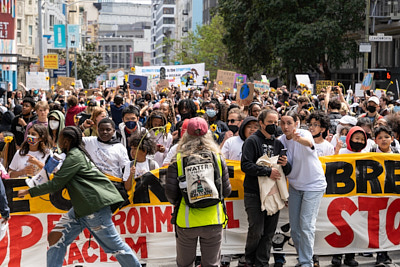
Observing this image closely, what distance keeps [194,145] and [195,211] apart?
0.57m

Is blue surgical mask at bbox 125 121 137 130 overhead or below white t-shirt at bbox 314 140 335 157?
overhead

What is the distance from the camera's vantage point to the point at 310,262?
7.16m

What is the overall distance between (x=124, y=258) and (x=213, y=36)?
55857 millimetres

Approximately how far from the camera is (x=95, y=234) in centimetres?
637

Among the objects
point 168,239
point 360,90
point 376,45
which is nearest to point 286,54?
point 376,45

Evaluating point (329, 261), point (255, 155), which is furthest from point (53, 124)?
point (329, 261)

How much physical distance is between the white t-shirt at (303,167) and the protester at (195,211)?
4.34ft

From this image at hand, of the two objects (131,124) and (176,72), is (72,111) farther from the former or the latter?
(176,72)

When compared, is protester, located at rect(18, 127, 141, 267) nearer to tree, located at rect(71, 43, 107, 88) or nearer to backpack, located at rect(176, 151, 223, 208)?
backpack, located at rect(176, 151, 223, 208)

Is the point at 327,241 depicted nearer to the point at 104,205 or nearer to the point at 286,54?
the point at 104,205

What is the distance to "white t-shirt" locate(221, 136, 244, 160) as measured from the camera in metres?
7.85

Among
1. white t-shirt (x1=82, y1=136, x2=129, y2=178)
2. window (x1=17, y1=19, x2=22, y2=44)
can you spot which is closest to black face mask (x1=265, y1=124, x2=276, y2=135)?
white t-shirt (x1=82, y1=136, x2=129, y2=178)

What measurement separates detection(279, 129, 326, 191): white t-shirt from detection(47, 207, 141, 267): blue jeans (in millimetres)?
1922

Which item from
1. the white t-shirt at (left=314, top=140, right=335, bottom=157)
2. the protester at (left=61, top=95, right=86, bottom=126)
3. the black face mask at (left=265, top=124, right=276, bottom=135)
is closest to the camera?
the black face mask at (left=265, top=124, right=276, bottom=135)
